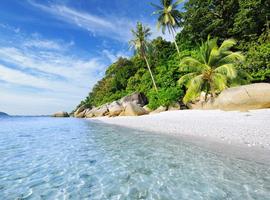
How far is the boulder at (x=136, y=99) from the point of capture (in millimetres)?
26908

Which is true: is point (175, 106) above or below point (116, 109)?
below

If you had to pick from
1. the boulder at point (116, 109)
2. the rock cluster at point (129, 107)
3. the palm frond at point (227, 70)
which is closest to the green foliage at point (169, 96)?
the rock cluster at point (129, 107)

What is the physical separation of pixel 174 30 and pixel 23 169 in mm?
25105

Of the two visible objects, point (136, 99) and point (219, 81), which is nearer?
point (219, 81)

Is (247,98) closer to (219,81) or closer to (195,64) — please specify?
(219,81)

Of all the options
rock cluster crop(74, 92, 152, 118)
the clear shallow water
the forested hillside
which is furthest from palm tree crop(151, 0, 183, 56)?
the clear shallow water

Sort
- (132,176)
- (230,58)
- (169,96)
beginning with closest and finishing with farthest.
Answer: (132,176)
(230,58)
(169,96)

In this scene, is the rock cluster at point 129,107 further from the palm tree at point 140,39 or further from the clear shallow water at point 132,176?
the clear shallow water at point 132,176

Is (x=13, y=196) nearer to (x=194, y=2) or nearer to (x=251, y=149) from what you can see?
(x=251, y=149)

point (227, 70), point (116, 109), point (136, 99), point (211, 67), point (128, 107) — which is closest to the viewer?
point (227, 70)

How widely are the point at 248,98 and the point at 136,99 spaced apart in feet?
55.8

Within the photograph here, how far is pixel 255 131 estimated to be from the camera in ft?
23.9

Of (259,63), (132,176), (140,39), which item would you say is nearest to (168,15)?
(140,39)

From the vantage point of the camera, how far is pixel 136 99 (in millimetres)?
27406
